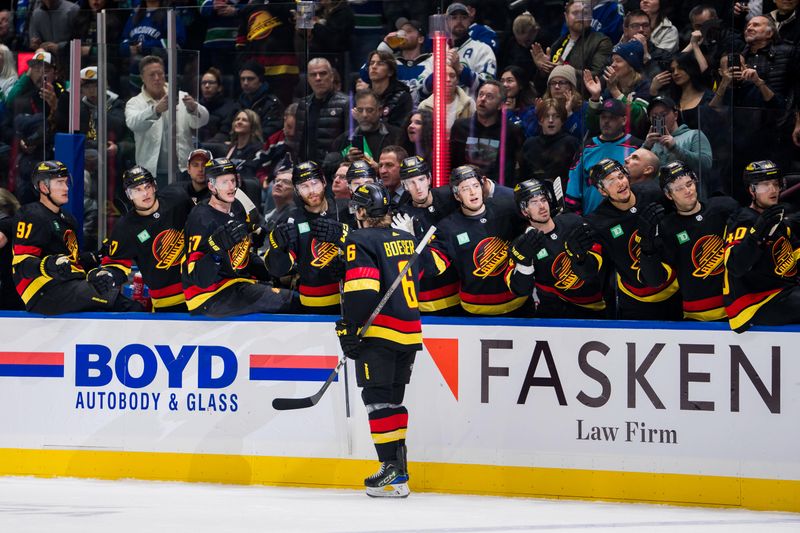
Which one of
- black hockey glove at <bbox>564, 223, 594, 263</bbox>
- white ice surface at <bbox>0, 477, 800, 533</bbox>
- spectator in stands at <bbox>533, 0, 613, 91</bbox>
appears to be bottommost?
white ice surface at <bbox>0, 477, 800, 533</bbox>

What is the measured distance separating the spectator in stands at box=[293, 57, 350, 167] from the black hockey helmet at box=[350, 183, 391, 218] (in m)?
1.41

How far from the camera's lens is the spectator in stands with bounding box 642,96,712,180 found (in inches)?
283

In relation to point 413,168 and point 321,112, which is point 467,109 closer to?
point 413,168

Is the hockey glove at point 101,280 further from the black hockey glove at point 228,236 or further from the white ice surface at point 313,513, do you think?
the white ice surface at point 313,513

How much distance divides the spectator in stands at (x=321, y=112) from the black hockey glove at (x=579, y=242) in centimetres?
186

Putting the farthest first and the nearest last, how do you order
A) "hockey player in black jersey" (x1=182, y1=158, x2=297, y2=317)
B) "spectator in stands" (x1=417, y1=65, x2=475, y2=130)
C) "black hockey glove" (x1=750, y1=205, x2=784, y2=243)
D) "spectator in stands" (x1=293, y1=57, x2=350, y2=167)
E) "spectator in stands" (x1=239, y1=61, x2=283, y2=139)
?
"spectator in stands" (x1=239, y1=61, x2=283, y2=139), "spectator in stands" (x1=293, y1=57, x2=350, y2=167), "spectator in stands" (x1=417, y1=65, x2=475, y2=130), "hockey player in black jersey" (x1=182, y1=158, x2=297, y2=317), "black hockey glove" (x1=750, y1=205, x2=784, y2=243)

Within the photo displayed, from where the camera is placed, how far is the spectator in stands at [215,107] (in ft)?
27.0

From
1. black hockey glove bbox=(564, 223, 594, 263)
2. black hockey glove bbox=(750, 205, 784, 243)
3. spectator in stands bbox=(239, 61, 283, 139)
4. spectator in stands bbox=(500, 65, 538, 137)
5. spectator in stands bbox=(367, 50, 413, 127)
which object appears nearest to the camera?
black hockey glove bbox=(750, 205, 784, 243)

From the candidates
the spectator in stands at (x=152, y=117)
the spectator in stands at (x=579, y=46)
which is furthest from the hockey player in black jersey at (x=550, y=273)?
the spectator in stands at (x=152, y=117)

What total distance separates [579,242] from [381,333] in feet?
→ 3.60

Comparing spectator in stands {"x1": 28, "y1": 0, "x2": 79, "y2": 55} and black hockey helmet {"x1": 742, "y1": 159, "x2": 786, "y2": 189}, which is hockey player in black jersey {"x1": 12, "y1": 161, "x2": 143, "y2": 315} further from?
black hockey helmet {"x1": 742, "y1": 159, "x2": 786, "y2": 189}

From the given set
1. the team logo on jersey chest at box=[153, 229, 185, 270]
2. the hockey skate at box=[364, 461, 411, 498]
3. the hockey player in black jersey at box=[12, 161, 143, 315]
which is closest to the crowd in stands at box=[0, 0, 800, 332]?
the hockey player in black jersey at box=[12, 161, 143, 315]

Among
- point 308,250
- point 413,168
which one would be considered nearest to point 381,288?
point 308,250

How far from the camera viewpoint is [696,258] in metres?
6.71
